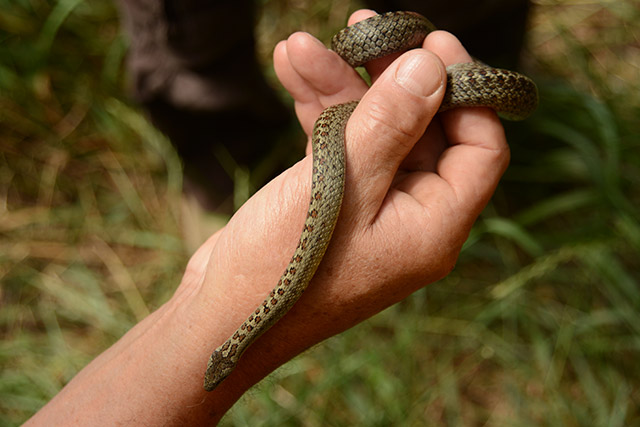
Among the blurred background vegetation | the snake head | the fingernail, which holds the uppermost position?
the fingernail

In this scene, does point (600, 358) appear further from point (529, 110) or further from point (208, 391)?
point (208, 391)

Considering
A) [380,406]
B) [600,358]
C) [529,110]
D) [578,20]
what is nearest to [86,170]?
[380,406]

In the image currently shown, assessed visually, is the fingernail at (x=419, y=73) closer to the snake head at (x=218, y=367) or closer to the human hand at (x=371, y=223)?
the human hand at (x=371, y=223)

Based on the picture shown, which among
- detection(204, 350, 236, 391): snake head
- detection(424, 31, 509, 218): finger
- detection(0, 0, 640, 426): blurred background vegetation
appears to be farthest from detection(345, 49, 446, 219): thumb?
detection(0, 0, 640, 426): blurred background vegetation

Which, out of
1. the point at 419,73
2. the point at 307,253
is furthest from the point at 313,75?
the point at 307,253

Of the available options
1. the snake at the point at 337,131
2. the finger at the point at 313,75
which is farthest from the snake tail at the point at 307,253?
the finger at the point at 313,75

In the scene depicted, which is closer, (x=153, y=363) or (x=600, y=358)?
(x=153, y=363)

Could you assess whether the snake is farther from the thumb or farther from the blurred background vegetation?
the blurred background vegetation
